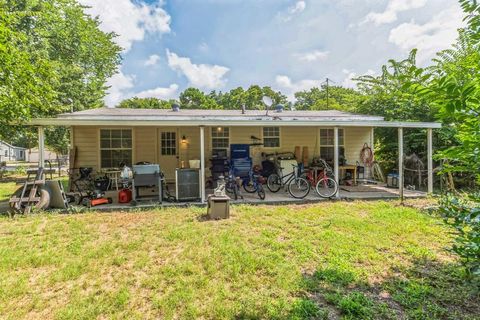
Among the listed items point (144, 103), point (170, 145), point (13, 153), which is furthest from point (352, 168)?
point (13, 153)

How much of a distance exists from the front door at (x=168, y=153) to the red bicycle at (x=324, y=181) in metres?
4.64

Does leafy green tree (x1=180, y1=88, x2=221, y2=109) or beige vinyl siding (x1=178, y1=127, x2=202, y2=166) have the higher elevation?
leafy green tree (x1=180, y1=88, x2=221, y2=109)

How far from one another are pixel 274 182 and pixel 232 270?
515cm

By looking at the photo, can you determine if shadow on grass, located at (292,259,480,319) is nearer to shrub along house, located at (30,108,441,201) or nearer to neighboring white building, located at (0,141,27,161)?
shrub along house, located at (30,108,441,201)

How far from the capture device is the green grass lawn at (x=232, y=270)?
254cm

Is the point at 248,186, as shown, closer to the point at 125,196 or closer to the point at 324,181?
the point at 324,181

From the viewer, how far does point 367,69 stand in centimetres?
1484

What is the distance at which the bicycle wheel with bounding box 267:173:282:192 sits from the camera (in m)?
8.12

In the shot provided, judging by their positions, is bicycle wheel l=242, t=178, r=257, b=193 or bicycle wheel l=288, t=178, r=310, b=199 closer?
bicycle wheel l=288, t=178, r=310, b=199

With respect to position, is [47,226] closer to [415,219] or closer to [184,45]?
[415,219]

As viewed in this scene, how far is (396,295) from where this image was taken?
2.75 metres

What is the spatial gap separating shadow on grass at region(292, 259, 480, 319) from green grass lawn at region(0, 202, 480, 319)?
0.01 m

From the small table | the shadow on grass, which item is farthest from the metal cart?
the small table

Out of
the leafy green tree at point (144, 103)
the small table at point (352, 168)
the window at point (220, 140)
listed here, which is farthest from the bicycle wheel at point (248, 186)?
the leafy green tree at point (144, 103)
